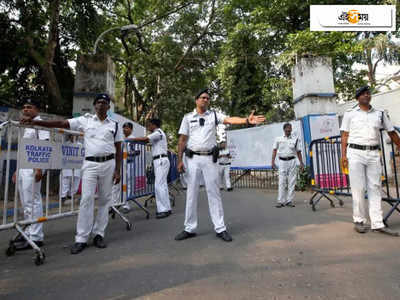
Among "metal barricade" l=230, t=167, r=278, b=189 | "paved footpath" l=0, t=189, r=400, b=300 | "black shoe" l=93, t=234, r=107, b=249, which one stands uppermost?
"metal barricade" l=230, t=167, r=278, b=189

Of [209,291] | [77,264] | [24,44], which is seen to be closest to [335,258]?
[209,291]

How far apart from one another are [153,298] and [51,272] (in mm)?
1265

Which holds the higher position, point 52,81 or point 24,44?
point 24,44

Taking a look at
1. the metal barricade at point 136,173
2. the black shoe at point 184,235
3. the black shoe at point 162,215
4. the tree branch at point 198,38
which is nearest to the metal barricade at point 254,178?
the metal barricade at point 136,173

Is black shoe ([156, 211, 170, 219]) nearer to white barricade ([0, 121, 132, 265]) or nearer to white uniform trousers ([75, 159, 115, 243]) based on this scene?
white barricade ([0, 121, 132, 265])

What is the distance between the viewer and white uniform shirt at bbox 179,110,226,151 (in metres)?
3.90

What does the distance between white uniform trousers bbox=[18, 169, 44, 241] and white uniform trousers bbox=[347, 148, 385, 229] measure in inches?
168

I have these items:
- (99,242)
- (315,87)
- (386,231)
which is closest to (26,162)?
(99,242)

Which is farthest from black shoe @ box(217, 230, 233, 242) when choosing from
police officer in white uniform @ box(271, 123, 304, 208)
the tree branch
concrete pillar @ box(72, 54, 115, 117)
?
the tree branch

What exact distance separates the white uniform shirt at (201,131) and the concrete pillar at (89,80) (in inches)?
204

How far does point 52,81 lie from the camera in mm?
9102

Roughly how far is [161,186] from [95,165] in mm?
2432

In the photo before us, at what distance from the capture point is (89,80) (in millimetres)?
8570

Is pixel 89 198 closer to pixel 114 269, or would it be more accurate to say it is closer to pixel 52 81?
pixel 114 269
